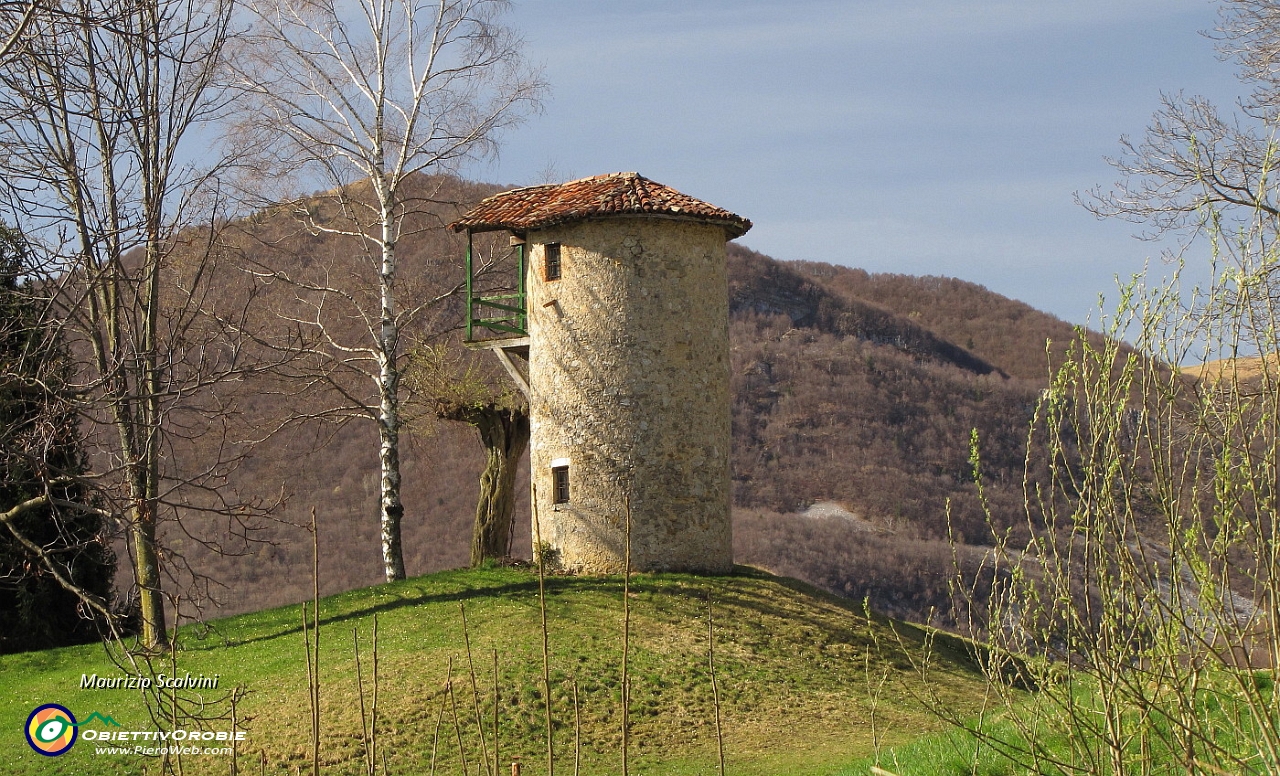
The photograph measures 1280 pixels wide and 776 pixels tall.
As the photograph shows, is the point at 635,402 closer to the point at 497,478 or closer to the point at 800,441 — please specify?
the point at 497,478

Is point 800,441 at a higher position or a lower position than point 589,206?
lower

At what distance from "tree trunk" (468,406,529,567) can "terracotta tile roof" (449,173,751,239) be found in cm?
358

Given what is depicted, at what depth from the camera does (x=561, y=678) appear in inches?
592

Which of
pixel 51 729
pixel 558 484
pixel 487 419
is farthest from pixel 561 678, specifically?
pixel 487 419

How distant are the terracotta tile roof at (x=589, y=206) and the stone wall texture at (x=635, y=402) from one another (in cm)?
30

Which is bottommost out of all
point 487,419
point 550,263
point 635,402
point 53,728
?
point 53,728

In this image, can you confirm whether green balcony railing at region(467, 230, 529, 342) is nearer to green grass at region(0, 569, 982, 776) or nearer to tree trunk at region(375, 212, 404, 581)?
tree trunk at region(375, 212, 404, 581)

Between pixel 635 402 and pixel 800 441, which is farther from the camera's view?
pixel 800 441

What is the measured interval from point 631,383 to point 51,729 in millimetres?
9642

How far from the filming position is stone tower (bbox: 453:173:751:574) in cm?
1934

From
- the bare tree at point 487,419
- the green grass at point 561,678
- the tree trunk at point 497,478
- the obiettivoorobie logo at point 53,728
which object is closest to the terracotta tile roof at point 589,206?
the bare tree at point 487,419

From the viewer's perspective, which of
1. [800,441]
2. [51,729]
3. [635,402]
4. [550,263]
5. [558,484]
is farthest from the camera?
[800,441]

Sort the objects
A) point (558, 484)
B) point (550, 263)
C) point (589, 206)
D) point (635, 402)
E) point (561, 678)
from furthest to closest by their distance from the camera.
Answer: point (550, 263) → point (558, 484) → point (589, 206) → point (635, 402) → point (561, 678)

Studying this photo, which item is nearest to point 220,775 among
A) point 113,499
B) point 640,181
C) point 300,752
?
point 300,752
